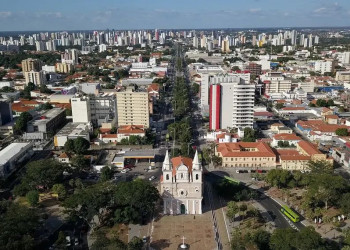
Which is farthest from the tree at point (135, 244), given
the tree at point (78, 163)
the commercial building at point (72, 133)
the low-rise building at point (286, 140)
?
the low-rise building at point (286, 140)

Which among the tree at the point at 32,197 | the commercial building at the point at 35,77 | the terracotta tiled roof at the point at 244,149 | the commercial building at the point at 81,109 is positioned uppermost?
the commercial building at the point at 35,77

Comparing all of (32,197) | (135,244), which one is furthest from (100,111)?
(135,244)

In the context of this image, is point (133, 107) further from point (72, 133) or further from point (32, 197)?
point (32, 197)

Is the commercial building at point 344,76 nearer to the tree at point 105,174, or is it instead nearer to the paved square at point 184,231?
the paved square at point 184,231

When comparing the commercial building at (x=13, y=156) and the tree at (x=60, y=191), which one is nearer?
the tree at (x=60, y=191)

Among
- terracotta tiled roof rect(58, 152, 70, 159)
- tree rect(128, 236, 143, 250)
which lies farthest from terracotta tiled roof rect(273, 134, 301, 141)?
tree rect(128, 236, 143, 250)

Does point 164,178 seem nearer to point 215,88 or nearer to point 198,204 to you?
point 198,204

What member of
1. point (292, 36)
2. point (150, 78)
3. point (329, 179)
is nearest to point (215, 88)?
point (329, 179)
